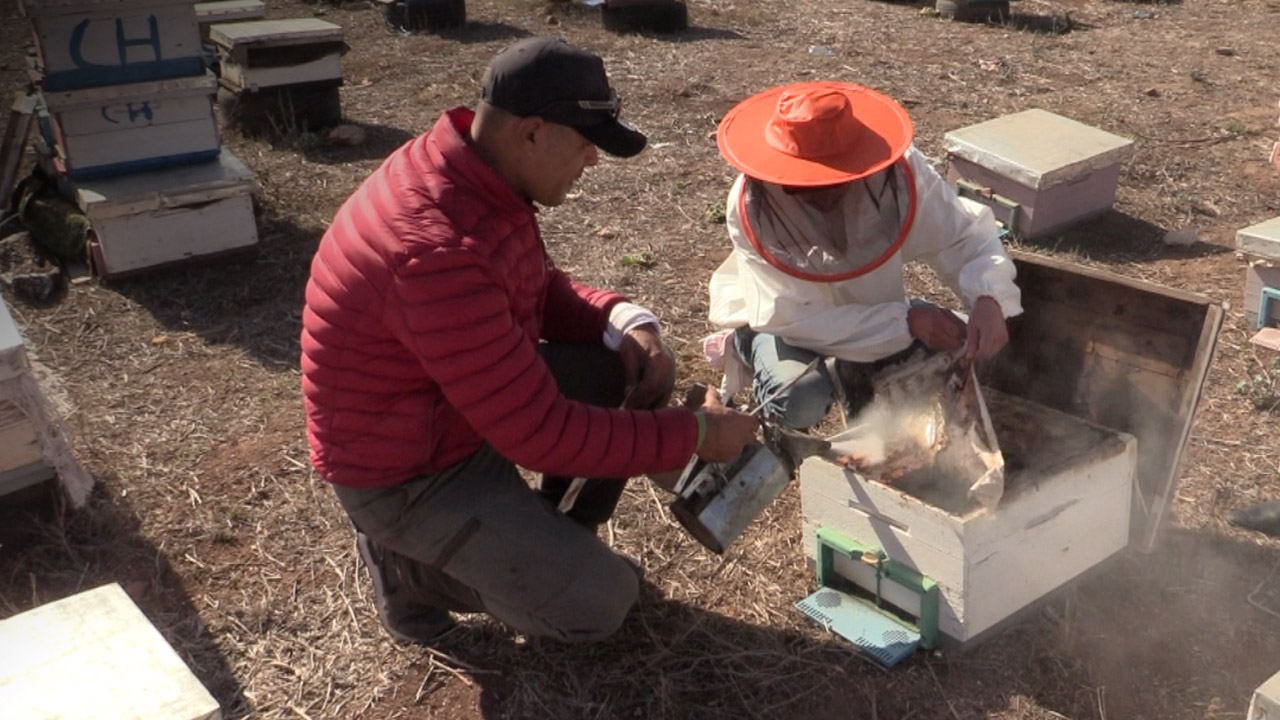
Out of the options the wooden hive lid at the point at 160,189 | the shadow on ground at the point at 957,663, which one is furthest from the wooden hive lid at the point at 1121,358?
the wooden hive lid at the point at 160,189

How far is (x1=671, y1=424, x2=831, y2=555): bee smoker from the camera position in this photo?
2674 mm

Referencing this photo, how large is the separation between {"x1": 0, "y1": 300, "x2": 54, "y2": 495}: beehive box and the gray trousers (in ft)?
3.78

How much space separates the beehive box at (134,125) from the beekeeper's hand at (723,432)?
346 centimetres

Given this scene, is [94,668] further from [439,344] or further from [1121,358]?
[1121,358]

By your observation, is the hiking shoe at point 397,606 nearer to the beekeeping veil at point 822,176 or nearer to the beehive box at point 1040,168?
the beekeeping veil at point 822,176

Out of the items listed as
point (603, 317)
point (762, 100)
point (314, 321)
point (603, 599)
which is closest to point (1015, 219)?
point (762, 100)

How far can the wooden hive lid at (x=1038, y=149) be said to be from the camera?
16.0 ft

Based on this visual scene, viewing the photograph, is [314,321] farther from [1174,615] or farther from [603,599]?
[1174,615]

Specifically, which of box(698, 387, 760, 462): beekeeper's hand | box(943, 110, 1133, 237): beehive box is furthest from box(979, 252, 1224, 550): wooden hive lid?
box(943, 110, 1133, 237): beehive box

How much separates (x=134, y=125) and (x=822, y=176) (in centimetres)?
352

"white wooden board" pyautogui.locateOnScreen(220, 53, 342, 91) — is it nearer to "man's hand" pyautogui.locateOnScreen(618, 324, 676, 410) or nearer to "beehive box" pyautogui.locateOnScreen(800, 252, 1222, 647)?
"man's hand" pyautogui.locateOnScreen(618, 324, 676, 410)

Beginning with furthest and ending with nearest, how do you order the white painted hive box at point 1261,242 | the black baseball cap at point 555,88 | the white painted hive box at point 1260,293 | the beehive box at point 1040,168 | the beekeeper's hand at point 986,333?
the beehive box at point 1040,168
the white painted hive box at point 1260,293
the white painted hive box at point 1261,242
the beekeeper's hand at point 986,333
the black baseball cap at point 555,88

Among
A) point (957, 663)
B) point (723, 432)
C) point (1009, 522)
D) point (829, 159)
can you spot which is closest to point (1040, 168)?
point (829, 159)

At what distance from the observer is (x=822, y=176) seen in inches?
106
